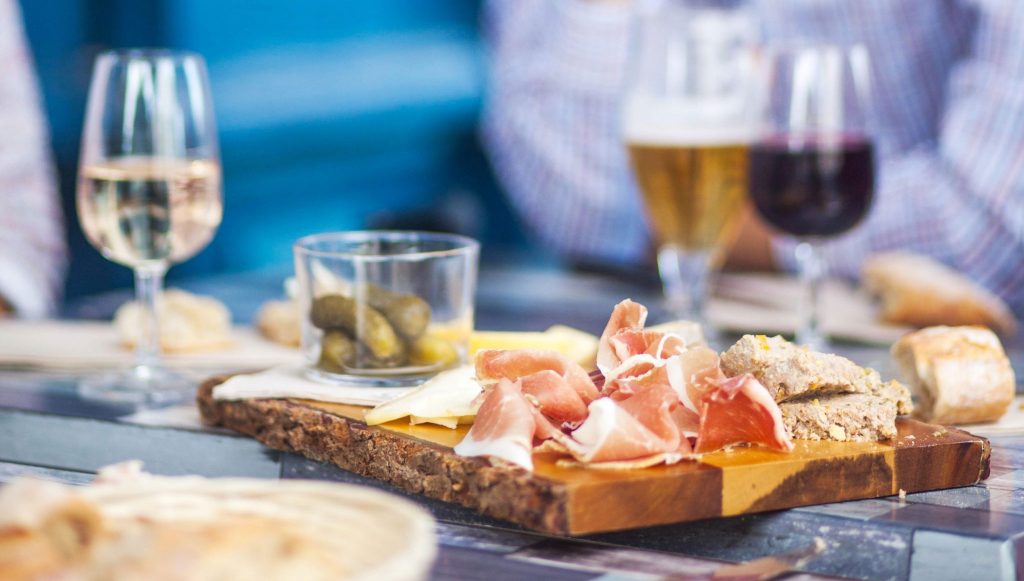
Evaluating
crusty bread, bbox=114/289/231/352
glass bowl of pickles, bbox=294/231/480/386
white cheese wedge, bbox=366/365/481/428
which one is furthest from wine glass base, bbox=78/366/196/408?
white cheese wedge, bbox=366/365/481/428

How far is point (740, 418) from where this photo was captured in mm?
932

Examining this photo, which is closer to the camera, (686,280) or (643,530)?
(643,530)

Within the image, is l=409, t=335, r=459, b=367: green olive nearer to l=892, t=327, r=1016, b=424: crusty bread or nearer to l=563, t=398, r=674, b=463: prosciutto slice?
l=563, t=398, r=674, b=463: prosciutto slice

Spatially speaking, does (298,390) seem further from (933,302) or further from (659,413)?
(933,302)

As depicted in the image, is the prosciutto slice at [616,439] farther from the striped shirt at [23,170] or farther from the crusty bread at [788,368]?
the striped shirt at [23,170]

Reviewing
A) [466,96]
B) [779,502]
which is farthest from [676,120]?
[466,96]

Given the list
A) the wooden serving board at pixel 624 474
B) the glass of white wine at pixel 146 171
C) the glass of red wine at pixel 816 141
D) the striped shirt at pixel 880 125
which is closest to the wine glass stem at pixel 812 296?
the glass of red wine at pixel 816 141

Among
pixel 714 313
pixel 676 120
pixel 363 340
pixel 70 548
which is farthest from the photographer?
pixel 714 313

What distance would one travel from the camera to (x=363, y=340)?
1.13 meters

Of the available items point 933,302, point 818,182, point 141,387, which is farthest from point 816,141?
point 141,387

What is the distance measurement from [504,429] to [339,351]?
0.91ft

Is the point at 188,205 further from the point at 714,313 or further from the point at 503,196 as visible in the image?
the point at 503,196

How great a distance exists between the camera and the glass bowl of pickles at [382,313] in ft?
3.67

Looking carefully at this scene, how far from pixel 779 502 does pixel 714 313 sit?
87 cm
